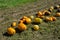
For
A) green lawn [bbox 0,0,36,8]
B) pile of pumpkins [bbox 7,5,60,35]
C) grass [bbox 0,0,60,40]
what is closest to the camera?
grass [bbox 0,0,60,40]

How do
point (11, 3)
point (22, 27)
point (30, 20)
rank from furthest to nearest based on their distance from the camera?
point (11, 3)
point (30, 20)
point (22, 27)

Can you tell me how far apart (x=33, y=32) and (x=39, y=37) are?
1.16ft

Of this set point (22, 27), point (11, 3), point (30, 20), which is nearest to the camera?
point (22, 27)

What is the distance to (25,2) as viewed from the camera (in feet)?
28.3

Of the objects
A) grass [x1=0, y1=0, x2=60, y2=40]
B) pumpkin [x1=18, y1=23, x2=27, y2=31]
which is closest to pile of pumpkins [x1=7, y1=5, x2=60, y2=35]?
pumpkin [x1=18, y1=23, x2=27, y2=31]

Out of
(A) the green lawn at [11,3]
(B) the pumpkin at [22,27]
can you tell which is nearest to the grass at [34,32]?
(B) the pumpkin at [22,27]

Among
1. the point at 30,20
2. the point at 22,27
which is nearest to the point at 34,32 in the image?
the point at 22,27

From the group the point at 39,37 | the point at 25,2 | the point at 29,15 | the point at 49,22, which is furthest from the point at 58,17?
the point at 25,2

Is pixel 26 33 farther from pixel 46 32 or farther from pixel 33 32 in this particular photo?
pixel 46 32

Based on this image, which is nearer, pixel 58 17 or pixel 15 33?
pixel 15 33

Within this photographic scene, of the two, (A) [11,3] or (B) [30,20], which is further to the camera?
(A) [11,3]

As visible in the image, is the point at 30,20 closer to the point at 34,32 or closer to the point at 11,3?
the point at 34,32

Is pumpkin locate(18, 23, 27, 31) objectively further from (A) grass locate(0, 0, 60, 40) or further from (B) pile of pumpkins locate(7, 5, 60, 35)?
(A) grass locate(0, 0, 60, 40)

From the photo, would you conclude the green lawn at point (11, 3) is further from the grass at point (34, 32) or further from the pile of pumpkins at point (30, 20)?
the pile of pumpkins at point (30, 20)
